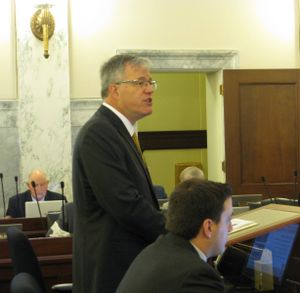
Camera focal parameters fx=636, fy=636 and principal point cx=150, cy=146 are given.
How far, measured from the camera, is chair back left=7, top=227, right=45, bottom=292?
2.93 m

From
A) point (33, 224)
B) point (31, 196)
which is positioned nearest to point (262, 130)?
point (31, 196)

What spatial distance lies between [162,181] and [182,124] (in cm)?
93

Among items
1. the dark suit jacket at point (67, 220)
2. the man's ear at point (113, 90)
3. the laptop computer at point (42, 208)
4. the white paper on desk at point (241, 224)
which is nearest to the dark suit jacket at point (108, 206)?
the man's ear at point (113, 90)

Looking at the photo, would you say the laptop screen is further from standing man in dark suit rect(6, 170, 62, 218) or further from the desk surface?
Answer: standing man in dark suit rect(6, 170, 62, 218)

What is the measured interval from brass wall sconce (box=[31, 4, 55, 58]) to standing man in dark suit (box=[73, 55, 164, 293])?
3.86 metres

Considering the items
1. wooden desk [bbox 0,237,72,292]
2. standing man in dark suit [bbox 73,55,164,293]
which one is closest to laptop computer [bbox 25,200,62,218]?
wooden desk [bbox 0,237,72,292]

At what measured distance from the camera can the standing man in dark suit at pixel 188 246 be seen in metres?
1.63

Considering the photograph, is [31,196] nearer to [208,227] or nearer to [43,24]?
[43,24]

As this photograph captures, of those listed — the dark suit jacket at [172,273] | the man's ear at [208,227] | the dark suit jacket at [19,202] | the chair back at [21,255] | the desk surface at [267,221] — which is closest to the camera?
the dark suit jacket at [172,273]

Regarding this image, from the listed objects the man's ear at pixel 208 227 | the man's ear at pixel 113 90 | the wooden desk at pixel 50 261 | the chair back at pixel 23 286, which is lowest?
the wooden desk at pixel 50 261

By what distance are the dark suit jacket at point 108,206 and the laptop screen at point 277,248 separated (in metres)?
0.41

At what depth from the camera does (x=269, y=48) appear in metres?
6.91

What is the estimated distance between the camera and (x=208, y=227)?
183cm

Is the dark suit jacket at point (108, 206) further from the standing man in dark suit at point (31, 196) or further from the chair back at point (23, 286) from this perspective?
the standing man in dark suit at point (31, 196)
